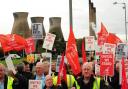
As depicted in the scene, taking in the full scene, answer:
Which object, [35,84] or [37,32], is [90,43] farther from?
[35,84]

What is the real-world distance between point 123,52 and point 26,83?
491 centimetres

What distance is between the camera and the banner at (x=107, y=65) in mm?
12719

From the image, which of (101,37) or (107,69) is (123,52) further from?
(107,69)

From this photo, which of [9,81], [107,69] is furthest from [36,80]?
[107,69]

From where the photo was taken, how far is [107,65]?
42.0ft

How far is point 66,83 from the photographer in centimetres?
1126

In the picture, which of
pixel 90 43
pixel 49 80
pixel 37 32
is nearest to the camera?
pixel 49 80

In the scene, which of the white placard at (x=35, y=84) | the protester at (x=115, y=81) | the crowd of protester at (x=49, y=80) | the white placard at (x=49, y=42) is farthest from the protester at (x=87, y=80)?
the white placard at (x=49, y=42)

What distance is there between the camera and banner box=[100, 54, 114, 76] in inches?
501

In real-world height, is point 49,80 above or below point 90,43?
below

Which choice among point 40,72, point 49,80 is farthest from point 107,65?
point 49,80

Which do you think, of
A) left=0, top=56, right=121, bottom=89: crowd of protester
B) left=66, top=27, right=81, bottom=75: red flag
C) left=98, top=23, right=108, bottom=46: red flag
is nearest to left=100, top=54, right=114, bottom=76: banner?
left=66, top=27, right=81, bottom=75: red flag

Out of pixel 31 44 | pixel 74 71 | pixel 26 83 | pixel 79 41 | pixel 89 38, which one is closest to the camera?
pixel 26 83

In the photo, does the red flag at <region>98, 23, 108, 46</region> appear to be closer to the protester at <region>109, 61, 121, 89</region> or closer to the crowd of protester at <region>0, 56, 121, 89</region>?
the protester at <region>109, 61, 121, 89</region>
